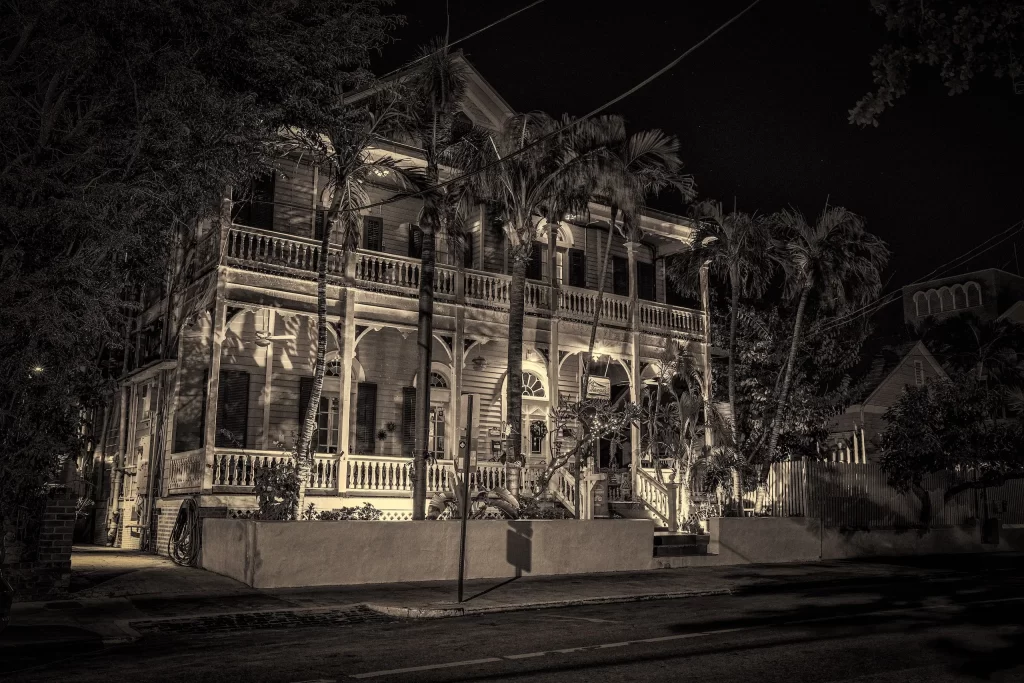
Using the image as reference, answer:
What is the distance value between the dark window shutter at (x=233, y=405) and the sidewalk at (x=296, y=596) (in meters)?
3.21

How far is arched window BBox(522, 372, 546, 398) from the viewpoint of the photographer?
2402 centimetres

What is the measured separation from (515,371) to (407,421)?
4.77m

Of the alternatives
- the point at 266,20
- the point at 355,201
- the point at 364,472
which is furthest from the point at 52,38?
the point at 364,472

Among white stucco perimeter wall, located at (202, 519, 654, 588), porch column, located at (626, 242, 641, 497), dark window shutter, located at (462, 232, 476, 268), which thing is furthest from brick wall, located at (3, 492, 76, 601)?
dark window shutter, located at (462, 232, 476, 268)

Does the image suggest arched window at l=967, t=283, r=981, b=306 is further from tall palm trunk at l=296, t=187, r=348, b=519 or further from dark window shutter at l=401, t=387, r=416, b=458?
tall palm trunk at l=296, t=187, r=348, b=519

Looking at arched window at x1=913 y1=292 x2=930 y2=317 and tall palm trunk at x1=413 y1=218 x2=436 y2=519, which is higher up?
arched window at x1=913 y1=292 x2=930 y2=317

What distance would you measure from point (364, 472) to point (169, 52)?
960 cm

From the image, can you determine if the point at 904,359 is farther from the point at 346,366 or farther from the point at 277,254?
the point at 277,254

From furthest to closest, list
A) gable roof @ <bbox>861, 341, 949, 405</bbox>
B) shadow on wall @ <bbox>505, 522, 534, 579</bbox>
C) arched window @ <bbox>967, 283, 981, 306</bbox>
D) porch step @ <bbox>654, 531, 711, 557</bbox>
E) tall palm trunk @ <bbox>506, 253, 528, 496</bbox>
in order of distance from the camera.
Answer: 1. arched window @ <bbox>967, 283, 981, 306</bbox>
2. gable roof @ <bbox>861, 341, 949, 405</bbox>
3. porch step @ <bbox>654, 531, 711, 557</bbox>
4. tall palm trunk @ <bbox>506, 253, 528, 496</bbox>
5. shadow on wall @ <bbox>505, 522, 534, 579</bbox>

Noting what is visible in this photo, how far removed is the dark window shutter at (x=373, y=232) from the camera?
846 inches

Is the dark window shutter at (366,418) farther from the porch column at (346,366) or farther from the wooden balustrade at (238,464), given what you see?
the wooden balustrade at (238,464)

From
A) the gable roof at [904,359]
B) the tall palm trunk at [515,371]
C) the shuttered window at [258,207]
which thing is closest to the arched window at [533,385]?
the tall palm trunk at [515,371]

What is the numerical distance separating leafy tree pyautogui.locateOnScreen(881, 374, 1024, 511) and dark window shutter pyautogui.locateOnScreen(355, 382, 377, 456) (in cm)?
1224

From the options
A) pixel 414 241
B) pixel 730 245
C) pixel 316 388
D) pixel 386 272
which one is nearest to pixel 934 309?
pixel 730 245
